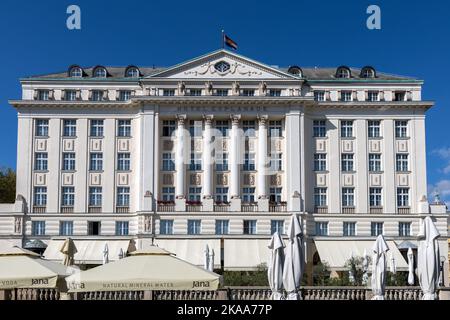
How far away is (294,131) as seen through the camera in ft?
191

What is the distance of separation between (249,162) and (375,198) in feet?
41.8

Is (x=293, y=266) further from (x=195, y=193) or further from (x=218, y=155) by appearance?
(x=218, y=155)

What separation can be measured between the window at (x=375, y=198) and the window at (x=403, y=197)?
174cm

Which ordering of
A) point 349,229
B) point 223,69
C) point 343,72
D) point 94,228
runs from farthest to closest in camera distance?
point 343,72 → point 223,69 → point 349,229 → point 94,228

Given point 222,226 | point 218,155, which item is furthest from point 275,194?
point 218,155

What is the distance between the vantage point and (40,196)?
5831 cm

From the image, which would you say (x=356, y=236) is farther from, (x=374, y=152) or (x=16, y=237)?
(x=16, y=237)

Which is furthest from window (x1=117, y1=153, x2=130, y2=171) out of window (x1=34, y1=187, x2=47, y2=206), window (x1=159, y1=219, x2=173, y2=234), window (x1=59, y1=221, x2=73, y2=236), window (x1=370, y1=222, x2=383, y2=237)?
window (x1=370, y1=222, x2=383, y2=237)

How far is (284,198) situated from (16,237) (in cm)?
2551

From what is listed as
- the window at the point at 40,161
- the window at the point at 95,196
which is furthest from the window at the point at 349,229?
the window at the point at 40,161

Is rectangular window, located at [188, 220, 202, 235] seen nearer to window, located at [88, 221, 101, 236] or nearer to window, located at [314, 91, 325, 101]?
window, located at [88, 221, 101, 236]

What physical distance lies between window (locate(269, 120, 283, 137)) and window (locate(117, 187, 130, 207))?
49.3ft

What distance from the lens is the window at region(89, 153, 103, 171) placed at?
5894 centimetres

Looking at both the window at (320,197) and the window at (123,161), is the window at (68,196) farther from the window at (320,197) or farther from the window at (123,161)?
the window at (320,197)
